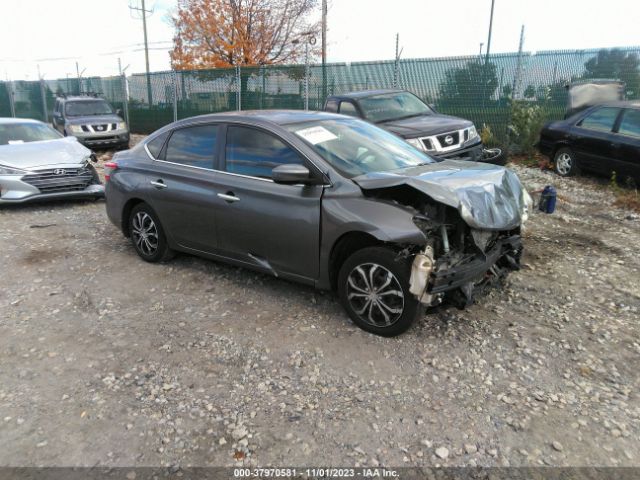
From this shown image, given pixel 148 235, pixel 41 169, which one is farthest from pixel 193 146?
pixel 41 169

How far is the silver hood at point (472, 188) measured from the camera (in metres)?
3.52

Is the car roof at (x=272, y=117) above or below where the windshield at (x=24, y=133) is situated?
above

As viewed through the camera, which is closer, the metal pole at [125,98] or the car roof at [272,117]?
the car roof at [272,117]

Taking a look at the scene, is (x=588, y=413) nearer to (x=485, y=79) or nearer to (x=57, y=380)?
→ (x=57, y=380)

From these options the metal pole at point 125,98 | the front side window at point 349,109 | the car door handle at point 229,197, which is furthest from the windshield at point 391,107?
the metal pole at point 125,98

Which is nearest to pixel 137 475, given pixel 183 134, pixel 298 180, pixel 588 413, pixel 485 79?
pixel 298 180

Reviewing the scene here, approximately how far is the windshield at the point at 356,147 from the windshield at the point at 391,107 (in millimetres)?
4356

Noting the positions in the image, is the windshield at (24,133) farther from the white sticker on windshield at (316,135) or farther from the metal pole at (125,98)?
the metal pole at (125,98)

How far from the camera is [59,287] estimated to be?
4.97 m

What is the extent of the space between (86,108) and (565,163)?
13.3 meters

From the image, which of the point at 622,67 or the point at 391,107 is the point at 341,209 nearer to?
the point at 391,107

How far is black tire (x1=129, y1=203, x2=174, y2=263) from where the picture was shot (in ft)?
17.5

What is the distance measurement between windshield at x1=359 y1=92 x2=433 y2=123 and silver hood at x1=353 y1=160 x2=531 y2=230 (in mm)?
5015

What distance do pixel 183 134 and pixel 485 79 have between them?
29.5 ft
